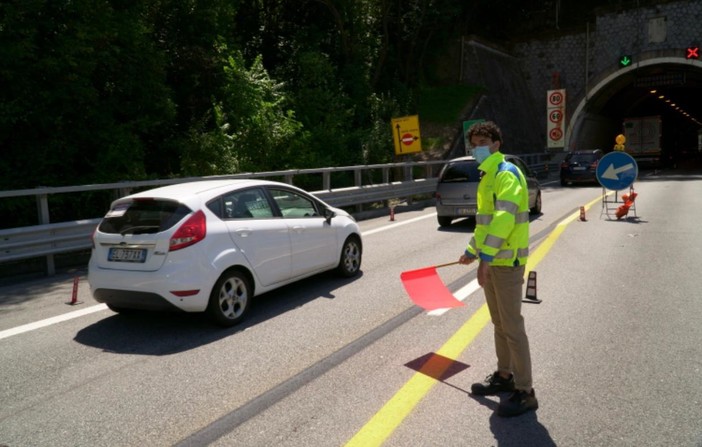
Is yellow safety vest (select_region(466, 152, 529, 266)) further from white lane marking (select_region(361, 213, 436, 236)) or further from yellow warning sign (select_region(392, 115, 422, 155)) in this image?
yellow warning sign (select_region(392, 115, 422, 155))

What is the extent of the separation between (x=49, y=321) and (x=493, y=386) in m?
4.88

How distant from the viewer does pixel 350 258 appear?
26.5 ft

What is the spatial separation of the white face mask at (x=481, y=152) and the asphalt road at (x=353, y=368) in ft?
5.57

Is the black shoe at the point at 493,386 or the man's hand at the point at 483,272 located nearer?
the man's hand at the point at 483,272

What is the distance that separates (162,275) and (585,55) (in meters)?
43.9

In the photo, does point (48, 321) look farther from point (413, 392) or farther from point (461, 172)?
point (461, 172)

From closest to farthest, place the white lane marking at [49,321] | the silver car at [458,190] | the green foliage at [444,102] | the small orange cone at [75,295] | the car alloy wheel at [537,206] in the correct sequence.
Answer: the white lane marking at [49,321]
the small orange cone at [75,295]
the silver car at [458,190]
the car alloy wheel at [537,206]
the green foliage at [444,102]

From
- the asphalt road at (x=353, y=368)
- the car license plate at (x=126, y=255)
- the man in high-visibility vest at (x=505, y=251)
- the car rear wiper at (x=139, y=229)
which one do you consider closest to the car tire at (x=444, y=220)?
the asphalt road at (x=353, y=368)

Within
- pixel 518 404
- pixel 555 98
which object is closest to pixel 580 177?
pixel 555 98

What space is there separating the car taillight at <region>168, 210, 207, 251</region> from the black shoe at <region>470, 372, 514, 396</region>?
3032mm

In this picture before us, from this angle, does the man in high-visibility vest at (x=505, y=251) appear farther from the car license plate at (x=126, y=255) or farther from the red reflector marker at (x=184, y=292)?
the car license plate at (x=126, y=255)

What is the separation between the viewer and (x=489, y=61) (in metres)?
43.1

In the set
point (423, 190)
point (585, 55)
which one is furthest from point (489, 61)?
point (423, 190)

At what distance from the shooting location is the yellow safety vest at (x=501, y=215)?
3764 mm
